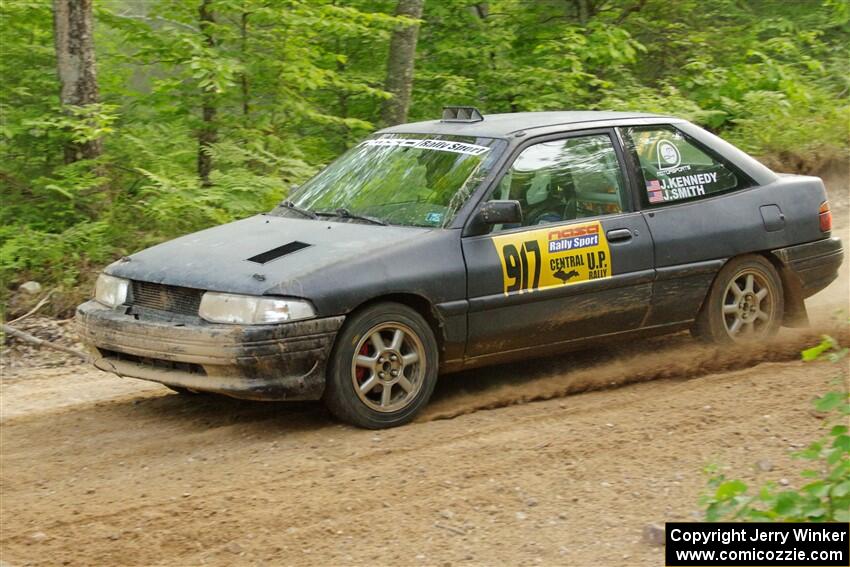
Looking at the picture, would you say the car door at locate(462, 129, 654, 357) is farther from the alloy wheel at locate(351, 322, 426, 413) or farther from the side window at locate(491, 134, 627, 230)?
the alloy wheel at locate(351, 322, 426, 413)

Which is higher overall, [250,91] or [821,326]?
[250,91]

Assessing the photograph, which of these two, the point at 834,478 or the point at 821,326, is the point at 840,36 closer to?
the point at 821,326

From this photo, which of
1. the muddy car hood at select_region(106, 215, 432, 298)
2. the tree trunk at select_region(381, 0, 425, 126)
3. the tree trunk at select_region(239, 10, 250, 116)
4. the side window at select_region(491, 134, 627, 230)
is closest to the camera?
the muddy car hood at select_region(106, 215, 432, 298)

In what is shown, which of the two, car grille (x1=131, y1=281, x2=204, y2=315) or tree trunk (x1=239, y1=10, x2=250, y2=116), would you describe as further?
tree trunk (x1=239, y1=10, x2=250, y2=116)

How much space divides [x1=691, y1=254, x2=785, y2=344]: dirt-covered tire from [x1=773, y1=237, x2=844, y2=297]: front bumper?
0.14 m

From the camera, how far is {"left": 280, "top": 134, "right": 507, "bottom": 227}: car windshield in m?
6.39

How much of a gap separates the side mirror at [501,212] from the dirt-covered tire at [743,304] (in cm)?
178

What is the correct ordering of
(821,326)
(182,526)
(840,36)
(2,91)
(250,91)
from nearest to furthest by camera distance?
(182,526) < (821,326) < (2,91) < (250,91) < (840,36)

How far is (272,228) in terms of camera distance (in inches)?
258

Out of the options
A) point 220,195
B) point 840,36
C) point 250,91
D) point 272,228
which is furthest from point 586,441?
point 840,36

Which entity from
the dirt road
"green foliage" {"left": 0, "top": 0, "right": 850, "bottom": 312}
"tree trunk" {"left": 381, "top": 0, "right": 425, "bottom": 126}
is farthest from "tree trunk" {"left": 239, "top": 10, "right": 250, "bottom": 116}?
the dirt road

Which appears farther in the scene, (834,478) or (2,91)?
(2,91)

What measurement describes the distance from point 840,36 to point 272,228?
1270 centimetres

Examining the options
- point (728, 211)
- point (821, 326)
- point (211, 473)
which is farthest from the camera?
point (821, 326)
